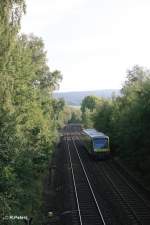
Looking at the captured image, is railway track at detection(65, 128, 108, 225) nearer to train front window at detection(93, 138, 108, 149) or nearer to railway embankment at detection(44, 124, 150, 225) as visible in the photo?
railway embankment at detection(44, 124, 150, 225)

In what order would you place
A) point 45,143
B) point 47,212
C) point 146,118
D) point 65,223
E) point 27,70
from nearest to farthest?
point 65,223, point 47,212, point 146,118, point 27,70, point 45,143

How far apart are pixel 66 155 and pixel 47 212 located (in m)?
27.2

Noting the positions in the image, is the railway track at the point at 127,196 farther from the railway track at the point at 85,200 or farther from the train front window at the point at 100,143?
the train front window at the point at 100,143

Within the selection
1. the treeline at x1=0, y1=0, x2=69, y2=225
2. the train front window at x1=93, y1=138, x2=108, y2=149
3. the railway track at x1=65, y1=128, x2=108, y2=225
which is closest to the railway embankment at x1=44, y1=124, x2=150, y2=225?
the railway track at x1=65, y1=128, x2=108, y2=225

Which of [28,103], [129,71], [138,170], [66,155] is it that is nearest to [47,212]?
[28,103]

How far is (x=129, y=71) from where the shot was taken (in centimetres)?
7012

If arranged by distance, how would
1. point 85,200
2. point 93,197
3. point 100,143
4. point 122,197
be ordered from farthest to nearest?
1. point 100,143
2. point 93,197
3. point 122,197
4. point 85,200

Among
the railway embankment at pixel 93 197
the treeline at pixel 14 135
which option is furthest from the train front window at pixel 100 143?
the treeline at pixel 14 135

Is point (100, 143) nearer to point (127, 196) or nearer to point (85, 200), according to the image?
point (127, 196)

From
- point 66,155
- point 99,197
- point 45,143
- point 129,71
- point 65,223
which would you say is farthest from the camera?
point 129,71

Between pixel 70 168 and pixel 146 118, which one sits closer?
pixel 146 118

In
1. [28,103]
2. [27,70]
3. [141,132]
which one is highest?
[27,70]

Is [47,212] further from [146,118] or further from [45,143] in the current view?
[45,143]

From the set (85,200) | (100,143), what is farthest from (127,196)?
(100,143)
